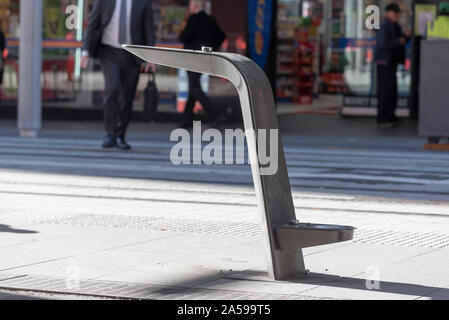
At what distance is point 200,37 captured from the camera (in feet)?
53.1

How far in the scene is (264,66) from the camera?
18.1 m

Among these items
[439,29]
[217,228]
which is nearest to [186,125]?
[439,29]

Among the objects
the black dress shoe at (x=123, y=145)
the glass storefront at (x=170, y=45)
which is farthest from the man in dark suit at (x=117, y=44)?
the glass storefront at (x=170, y=45)

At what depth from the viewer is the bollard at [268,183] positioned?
17.4 ft

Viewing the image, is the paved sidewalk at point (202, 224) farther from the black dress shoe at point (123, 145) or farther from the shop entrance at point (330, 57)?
the shop entrance at point (330, 57)

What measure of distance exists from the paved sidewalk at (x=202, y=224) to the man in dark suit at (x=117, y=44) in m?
0.59

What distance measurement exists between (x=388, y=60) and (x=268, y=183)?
1256cm

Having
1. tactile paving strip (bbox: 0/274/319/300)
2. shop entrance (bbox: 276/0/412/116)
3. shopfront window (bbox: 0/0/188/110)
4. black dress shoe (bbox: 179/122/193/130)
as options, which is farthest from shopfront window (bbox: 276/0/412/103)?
tactile paving strip (bbox: 0/274/319/300)

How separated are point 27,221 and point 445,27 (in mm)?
7647

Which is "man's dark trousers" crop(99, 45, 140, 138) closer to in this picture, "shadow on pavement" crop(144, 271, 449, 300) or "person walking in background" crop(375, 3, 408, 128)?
"person walking in background" crop(375, 3, 408, 128)

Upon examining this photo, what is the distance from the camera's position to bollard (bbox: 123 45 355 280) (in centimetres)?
531

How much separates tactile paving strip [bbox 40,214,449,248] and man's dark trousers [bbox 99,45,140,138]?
16.6 ft
